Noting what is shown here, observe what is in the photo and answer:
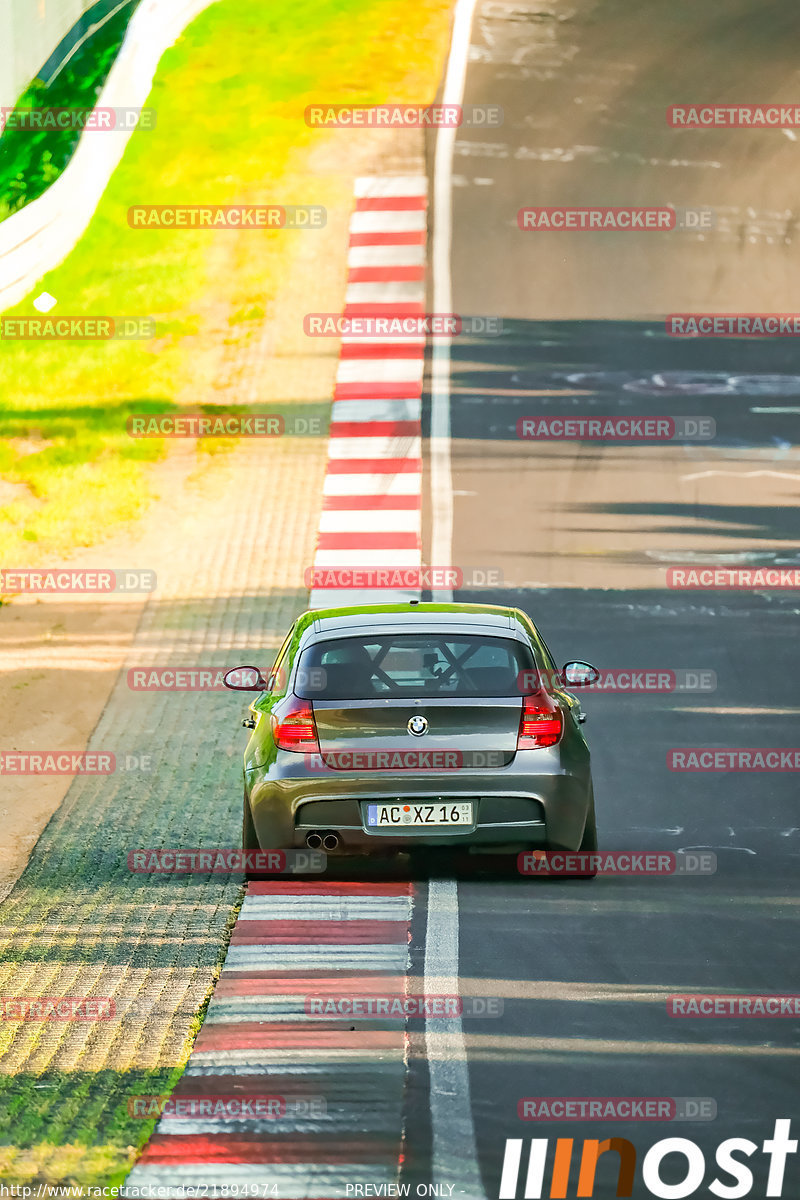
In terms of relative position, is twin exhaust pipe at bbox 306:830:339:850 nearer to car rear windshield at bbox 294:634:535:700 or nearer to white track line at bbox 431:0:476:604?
car rear windshield at bbox 294:634:535:700

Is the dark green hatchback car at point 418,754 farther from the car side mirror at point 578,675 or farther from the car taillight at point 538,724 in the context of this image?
the car side mirror at point 578,675

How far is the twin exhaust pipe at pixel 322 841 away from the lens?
29.0 feet

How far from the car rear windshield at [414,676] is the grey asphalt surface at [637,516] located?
1.14m

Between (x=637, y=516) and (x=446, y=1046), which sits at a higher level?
(x=446, y=1046)

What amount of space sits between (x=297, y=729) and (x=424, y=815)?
81 cm

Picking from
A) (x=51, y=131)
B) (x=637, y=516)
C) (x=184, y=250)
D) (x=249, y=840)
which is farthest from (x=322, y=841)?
(x=51, y=131)

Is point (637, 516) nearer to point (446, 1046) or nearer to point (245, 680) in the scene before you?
point (245, 680)

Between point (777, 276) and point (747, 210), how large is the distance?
2739 mm

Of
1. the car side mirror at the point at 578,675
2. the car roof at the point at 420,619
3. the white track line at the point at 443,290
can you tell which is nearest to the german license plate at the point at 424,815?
the car roof at the point at 420,619

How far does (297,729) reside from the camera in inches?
352

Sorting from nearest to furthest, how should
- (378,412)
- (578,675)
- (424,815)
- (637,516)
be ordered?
(424,815), (578,675), (637,516), (378,412)

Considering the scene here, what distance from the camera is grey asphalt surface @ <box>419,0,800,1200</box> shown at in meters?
6.98

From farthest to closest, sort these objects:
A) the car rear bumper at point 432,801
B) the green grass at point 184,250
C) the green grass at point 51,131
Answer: the green grass at point 51,131 → the green grass at point 184,250 → the car rear bumper at point 432,801

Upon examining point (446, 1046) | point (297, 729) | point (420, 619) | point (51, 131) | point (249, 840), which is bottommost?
point (51, 131)
